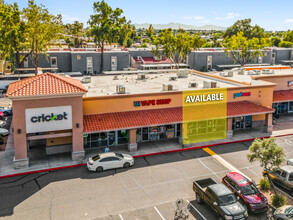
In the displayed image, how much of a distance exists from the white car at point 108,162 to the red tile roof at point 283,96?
913 inches

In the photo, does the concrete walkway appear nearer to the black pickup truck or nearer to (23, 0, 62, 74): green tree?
the black pickup truck

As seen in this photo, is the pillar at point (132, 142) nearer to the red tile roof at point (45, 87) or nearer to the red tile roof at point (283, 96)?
the red tile roof at point (45, 87)

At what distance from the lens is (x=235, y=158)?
95.3 ft

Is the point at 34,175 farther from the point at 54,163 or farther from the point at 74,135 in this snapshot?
the point at 74,135

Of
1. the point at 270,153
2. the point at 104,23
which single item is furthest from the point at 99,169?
the point at 104,23

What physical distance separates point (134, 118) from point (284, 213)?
630 inches

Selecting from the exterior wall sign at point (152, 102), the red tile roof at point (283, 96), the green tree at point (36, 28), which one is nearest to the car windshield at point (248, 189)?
the exterior wall sign at point (152, 102)

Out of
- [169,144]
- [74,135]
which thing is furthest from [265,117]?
[74,135]

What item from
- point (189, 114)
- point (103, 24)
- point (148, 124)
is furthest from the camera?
point (103, 24)

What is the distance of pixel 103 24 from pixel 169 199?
192ft

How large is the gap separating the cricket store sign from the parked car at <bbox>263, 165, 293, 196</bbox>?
18.1m

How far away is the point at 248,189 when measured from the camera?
68.7ft

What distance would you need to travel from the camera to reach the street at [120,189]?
2009 cm

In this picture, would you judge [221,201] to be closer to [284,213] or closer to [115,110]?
[284,213]
